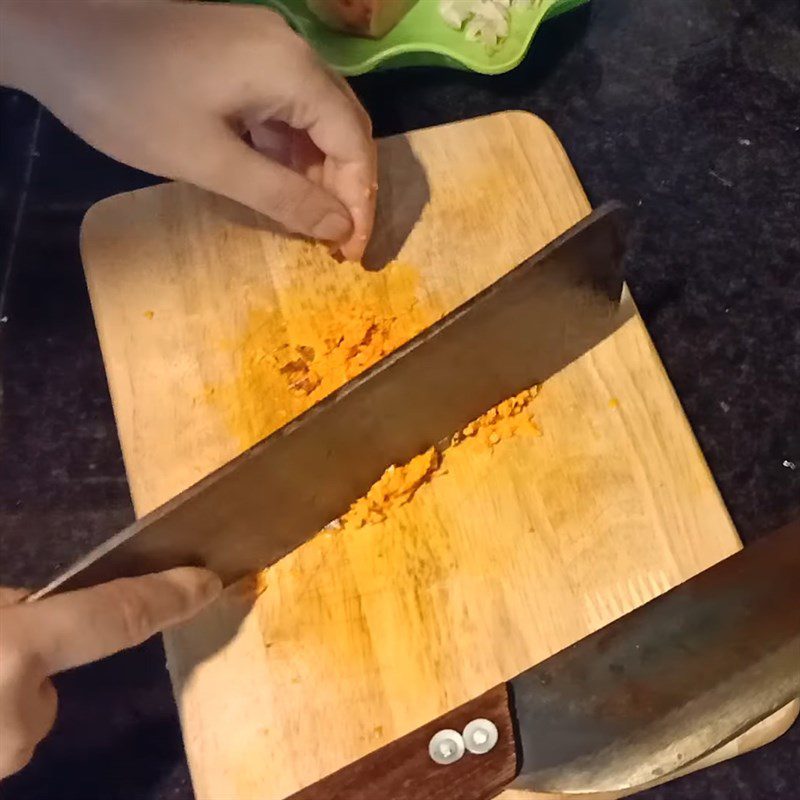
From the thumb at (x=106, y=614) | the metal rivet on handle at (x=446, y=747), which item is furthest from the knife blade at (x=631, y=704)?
the thumb at (x=106, y=614)

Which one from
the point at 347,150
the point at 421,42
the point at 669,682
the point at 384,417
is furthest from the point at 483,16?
the point at 669,682

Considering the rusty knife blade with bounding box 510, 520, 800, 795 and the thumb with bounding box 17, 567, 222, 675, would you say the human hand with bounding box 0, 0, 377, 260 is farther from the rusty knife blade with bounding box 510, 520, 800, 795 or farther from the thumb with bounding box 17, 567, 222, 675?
the rusty knife blade with bounding box 510, 520, 800, 795

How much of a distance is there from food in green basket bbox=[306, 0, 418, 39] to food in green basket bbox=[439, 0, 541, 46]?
0.05m

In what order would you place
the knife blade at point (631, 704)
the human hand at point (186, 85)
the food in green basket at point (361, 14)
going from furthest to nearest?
1. the food in green basket at point (361, 14)
2. the human hand at point (186, 85)
3. the knife blade at point (631, 704)

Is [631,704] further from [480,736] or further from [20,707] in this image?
[20,707]

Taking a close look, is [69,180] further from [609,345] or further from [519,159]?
[609,345]

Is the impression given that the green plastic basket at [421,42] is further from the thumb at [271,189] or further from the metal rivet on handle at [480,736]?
the metal rivet on handle at [480,736]

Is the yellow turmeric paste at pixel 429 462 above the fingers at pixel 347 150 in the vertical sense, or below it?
below

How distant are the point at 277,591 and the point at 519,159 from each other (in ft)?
1.42

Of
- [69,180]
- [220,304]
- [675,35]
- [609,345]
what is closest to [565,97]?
[675,35]

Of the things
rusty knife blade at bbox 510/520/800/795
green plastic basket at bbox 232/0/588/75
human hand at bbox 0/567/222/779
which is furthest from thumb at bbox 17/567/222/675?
green plastic basket at bbox 232/0/588/75

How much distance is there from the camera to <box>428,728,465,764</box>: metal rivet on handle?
56cm

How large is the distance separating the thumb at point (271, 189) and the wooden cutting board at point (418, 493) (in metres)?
0.05

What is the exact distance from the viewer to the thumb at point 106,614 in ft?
1.89
